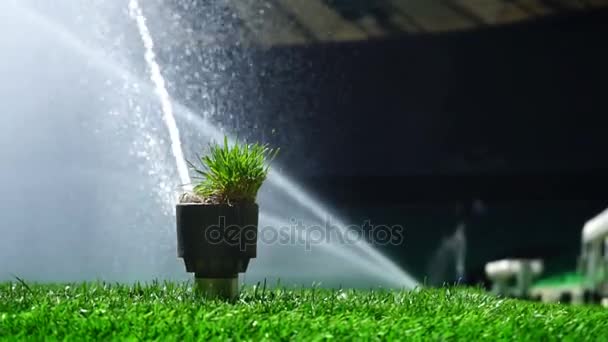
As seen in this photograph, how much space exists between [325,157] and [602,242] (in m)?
4.03

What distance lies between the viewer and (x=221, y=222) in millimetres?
4777

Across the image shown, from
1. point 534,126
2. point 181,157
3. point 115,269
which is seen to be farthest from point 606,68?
point 115,269

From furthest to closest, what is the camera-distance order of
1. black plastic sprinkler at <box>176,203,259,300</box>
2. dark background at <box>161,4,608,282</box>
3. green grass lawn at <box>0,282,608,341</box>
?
dark background at <box>161,4,608,282</box> < black plastic sprinkler at <box>176,203,259,300</box> < green grass lawn at <box>0,282,608,341</box>

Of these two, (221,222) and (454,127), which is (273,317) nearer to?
(221,222)

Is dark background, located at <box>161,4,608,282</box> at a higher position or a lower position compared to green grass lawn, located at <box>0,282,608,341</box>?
higher

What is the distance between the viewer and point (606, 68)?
1090 centimetres

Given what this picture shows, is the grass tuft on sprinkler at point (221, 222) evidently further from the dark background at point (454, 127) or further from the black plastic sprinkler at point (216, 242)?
the dark background at point (454, 127)

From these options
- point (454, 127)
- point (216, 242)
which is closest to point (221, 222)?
point (216, 242)

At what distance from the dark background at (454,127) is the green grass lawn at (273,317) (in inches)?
175

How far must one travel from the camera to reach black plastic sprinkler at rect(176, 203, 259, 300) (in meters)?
4.79

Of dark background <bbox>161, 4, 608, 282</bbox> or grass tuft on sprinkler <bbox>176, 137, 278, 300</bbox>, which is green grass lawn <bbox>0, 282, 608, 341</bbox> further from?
dark background <bbox>161, 4, 608, 282</bbox>

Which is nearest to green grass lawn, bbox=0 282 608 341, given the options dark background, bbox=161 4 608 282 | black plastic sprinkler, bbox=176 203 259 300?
black plastic sprinkler, bbox=176 203 259 300

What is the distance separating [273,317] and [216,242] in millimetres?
826

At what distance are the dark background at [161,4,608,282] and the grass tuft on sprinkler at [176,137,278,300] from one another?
4.50 meters
